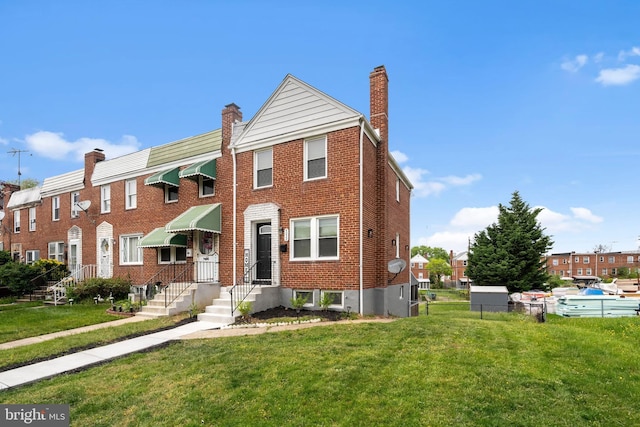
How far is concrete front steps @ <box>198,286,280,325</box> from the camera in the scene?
38.5 feet

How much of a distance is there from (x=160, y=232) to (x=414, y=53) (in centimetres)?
1298

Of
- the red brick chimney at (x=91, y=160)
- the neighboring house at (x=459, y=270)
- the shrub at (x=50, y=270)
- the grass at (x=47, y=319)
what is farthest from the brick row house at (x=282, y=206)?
the neighboring house at (x=459, y=270)

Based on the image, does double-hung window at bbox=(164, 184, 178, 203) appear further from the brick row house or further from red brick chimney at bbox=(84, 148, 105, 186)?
red brick chimney at bbox=(84, 148, 105, 186)

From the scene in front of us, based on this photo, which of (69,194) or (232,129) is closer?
(232,129)

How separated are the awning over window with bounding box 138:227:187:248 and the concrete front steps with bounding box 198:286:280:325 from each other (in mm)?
4046

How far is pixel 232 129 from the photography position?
50.6ft

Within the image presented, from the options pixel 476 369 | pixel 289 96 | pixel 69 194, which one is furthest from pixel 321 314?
pixel 69 194

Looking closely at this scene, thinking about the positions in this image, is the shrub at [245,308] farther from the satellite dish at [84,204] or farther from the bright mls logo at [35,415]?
the satellite dish at [84,204]

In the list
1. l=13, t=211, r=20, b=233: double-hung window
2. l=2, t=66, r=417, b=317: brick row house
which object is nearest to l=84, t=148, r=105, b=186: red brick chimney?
l=2, t=66, r=417, b=317: brick row house

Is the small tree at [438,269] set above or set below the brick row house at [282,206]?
below

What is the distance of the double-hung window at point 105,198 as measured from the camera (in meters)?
20.1

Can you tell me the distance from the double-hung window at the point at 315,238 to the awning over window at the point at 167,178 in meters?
6.75

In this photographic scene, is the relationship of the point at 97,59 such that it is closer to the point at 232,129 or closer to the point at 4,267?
the point at 232,129

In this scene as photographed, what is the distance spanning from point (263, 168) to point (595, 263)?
93.8 m
